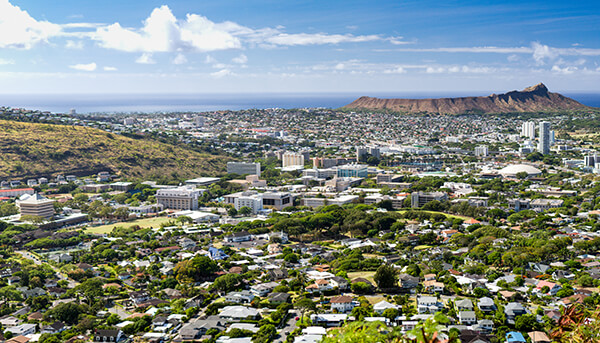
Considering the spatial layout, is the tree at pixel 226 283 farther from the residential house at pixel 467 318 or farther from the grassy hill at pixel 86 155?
the grassy hill at pixel 86 155

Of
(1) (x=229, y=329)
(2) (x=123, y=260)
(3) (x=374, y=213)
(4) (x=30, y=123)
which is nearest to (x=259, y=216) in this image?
(3) (x=374, y=213)

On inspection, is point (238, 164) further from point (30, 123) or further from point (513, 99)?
point (513, 99)

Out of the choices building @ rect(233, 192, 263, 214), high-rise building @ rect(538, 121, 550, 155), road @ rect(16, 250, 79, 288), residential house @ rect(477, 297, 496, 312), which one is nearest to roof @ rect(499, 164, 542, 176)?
high-rise building @ rect(538, 121, 550, 155)

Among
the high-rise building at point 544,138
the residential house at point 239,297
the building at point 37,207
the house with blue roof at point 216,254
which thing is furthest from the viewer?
the high-rise building at point 544,138

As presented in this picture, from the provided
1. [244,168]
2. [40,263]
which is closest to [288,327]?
[40,263]

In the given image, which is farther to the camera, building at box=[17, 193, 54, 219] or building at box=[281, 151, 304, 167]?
building at box=[281, 151, 304, 167]

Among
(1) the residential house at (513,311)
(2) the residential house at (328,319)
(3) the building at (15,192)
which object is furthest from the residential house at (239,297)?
(3) the building at (15,192)

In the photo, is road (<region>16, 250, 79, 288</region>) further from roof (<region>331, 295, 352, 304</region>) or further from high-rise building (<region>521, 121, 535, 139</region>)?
high-rise building (<region>521, 121, 535, 139</region>)
